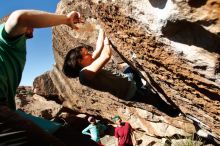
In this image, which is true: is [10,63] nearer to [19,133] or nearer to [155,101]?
[19,133]

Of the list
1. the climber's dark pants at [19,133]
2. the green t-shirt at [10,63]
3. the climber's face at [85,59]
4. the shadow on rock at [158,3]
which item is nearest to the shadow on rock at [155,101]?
the climber's face at [85,59]

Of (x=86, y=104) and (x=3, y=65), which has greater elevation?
(x=3, y=65)

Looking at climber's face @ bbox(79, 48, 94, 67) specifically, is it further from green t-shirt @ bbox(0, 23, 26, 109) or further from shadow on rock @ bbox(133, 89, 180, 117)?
green t-shirt @ bbox(0, 23, 26, 109)

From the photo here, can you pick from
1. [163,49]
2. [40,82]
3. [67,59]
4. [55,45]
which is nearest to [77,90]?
[55,45]

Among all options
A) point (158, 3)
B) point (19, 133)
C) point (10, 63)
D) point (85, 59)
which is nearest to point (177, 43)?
point (158, 3)

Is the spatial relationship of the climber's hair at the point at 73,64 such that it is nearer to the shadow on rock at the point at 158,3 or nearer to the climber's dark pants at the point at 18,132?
the shadow on rock at the point at 158,3

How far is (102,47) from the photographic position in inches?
219

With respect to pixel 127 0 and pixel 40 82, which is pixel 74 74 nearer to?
pixel 127 0

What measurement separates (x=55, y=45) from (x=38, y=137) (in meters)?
9.68

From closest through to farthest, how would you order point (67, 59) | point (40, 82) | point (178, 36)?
point (178, 36), point (67, 59), point (40, 82)

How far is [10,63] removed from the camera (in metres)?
2.80

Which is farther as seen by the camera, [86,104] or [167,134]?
[86,104]

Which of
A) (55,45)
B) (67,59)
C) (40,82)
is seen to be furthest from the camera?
(40,82)

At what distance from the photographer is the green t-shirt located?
271cm
